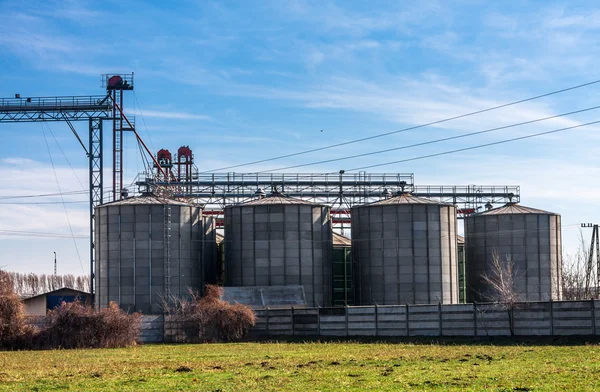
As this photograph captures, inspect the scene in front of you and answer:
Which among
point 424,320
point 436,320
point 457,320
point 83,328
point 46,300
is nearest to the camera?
point 457,320

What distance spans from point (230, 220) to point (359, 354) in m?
33.2

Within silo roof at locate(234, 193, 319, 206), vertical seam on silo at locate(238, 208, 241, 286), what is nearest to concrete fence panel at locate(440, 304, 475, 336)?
silo roof at locate(234, 193, 319, 206)

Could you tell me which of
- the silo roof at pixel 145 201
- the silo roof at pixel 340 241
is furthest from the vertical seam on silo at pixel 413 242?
the silo roof at pixel 145 201

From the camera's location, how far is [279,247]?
71.0m

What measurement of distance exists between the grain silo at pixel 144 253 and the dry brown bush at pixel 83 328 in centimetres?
1266

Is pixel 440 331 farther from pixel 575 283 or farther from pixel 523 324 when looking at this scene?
pixel 575 283

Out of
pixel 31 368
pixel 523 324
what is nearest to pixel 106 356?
pixel 31 368

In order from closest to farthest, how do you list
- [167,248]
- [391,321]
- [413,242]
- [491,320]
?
[491,320] → [391,321] → [167,248] → [413,242]

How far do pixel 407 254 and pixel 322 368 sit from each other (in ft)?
127

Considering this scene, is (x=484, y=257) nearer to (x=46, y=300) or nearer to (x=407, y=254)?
(x=407, y=254)

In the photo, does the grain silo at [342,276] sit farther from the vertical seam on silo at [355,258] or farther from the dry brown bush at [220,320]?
the dry brown bush at [220,320]

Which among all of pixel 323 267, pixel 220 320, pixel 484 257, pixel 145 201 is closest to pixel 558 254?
pixel 484 257

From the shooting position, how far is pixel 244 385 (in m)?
28.2

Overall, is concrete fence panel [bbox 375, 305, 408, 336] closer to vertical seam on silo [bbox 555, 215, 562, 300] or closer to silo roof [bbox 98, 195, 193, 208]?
silo roof [bbox 98, 195, 193, 208]
